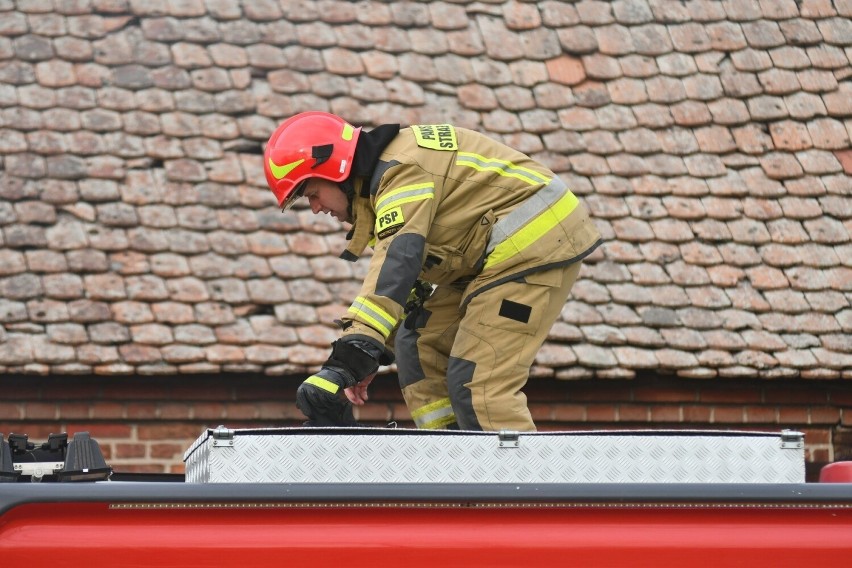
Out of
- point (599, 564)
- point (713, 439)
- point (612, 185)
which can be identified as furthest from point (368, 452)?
point (612, 185)

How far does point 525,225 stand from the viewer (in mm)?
4801

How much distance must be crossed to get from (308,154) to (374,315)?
74cm

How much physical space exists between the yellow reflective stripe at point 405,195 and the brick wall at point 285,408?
3719mm

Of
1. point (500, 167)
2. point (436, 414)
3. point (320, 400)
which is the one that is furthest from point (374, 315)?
point (436, 414)

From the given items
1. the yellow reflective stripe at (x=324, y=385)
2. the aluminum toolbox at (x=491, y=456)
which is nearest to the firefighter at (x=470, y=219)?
the yellow reflective stripe at (x=324, y=385)

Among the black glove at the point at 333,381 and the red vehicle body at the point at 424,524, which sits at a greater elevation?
the black glove at the point at 333,381

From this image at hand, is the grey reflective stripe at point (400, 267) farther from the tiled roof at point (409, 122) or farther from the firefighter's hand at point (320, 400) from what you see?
the tiled roof at point (409, 122)

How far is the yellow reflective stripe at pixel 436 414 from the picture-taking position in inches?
205

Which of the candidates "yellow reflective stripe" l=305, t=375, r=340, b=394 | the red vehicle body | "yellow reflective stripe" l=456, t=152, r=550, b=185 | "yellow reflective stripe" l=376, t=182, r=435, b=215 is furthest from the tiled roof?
the red vehicle body

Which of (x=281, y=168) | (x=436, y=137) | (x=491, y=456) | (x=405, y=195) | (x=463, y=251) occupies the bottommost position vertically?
(x=491, y=456)

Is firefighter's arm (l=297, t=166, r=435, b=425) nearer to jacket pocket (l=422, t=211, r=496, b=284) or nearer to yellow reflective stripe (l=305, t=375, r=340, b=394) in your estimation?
yellow reflective stripe (l=305, t=375, r=340, b=394)

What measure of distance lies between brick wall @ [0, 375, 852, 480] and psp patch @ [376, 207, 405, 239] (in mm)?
3774

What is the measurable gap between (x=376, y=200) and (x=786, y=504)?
175 centimetres

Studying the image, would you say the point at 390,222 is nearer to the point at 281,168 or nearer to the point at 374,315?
the point at 374,315
